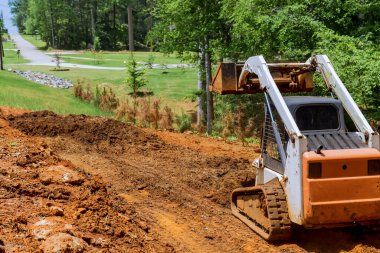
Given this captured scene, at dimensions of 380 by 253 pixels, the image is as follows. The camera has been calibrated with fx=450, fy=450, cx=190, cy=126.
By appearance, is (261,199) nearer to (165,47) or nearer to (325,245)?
(325,245)

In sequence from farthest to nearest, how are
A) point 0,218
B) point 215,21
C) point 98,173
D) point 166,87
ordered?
point 166,87
point 215,21
point 98,173
point 0,218

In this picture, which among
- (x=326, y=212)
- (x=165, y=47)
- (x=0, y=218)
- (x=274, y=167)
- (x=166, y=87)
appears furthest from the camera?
(x=166, y=87)

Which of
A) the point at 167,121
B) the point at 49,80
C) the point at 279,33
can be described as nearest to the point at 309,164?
the point at 279,33

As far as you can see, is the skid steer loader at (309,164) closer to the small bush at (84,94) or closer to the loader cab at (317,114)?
the loader cab at (317,114)

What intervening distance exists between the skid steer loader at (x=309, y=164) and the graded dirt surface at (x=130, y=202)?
613 millimetres

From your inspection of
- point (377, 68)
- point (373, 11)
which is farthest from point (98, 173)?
point (373, 11)

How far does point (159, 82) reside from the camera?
4225cm

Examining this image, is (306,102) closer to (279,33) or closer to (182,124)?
(279,33)

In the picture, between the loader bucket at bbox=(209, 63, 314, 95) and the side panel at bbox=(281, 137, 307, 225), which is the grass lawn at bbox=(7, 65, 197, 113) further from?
the side panel at bbox=(281, 137, 307, 225)

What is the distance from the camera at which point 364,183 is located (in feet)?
21.9

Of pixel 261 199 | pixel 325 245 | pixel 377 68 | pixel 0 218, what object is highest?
pixel 377 68

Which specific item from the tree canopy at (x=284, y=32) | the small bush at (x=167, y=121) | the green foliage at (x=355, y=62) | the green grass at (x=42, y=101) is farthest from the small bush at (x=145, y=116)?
the green foliage at (x=355, y=62)

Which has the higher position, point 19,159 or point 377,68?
point 377,68

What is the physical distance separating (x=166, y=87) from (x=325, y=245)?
3233cm
